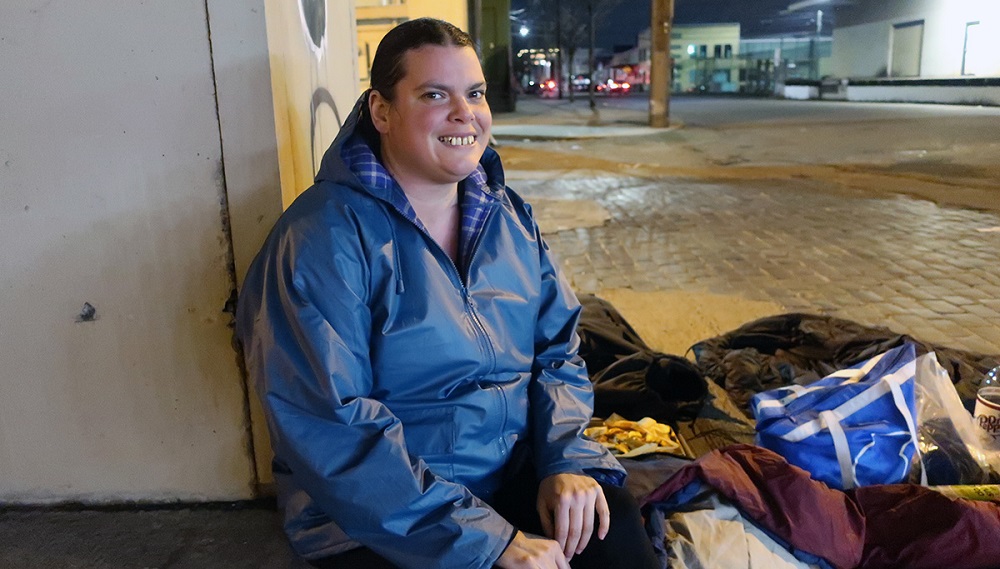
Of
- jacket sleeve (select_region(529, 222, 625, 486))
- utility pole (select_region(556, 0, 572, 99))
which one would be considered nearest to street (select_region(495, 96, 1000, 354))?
jacket sleeve (select_region(529, 222, 625, 486))

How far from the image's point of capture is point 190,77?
2268 mm

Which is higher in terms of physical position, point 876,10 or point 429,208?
point 876,10

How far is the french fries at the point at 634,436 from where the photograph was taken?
3.04 meters

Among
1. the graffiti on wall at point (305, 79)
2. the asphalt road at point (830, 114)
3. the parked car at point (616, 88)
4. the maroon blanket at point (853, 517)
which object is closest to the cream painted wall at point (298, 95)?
the graffiti on wall at point (305, 79)

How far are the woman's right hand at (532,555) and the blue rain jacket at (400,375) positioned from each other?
24 mm

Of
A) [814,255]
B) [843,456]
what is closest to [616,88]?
[814,255]

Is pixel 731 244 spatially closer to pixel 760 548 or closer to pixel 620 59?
pixel 760 548

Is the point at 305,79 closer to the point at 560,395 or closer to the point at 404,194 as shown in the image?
the point at 404,194

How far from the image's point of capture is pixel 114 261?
237 cm

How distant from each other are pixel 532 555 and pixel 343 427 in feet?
1.60

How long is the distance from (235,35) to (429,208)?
29.7 inches

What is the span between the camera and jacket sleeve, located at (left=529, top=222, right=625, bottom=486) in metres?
1.99

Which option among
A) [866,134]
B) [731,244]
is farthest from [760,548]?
[866,134]

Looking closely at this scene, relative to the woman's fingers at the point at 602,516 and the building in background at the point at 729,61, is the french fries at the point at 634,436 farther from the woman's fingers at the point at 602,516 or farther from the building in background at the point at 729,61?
the building in background at the point at 729,61
